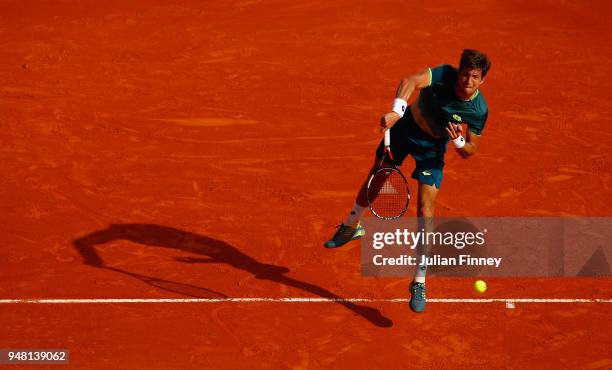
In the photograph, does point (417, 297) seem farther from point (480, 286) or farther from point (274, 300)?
point (274, 300)

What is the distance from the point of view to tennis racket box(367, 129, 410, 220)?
8.77 meters

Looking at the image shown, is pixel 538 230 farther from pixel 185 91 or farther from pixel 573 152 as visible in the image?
pixel 185 91

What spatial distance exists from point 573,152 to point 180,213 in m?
5.13

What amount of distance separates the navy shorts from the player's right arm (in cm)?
61

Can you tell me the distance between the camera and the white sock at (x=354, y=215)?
9234mm

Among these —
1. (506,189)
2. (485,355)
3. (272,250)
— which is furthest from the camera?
(506,189)

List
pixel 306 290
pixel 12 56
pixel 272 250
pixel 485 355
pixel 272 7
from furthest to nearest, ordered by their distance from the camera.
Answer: pixel 272 7, pixel 12 56, pixel 272 250, pixel 306 290, pixel 485 355

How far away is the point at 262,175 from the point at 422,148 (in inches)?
114

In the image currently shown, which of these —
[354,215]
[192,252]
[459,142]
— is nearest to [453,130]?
[459,142]

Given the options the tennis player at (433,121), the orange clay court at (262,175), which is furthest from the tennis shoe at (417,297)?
the orange clay court at (262,175)

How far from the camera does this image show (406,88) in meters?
8.00

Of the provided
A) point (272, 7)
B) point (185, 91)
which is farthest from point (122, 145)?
point (272, 7)

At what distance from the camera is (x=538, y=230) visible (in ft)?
32.8

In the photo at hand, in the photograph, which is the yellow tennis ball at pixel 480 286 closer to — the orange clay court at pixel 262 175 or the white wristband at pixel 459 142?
the orange clay court at pixel 262 175
